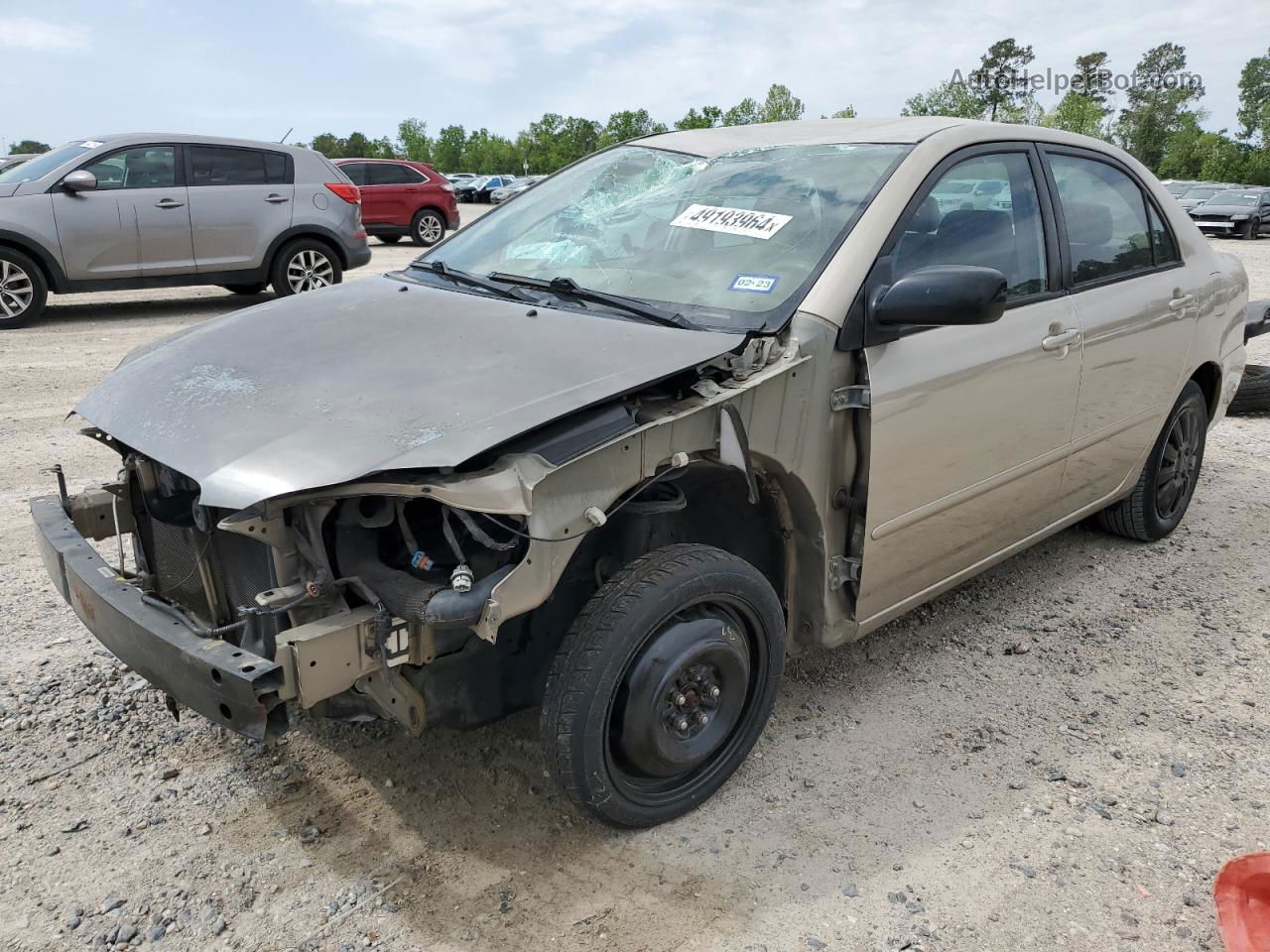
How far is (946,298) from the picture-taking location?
8.61 ft

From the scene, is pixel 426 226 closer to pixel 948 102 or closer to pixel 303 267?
pixel 303 267

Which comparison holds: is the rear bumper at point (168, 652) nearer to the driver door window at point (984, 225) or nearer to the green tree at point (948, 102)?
the driver door window at point (984, 225)

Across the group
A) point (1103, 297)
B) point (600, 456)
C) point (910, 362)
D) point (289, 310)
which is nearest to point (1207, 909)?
point (910, 362)

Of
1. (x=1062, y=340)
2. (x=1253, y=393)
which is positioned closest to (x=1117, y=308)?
(x=1062, y=340)

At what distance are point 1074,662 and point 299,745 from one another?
2608 millimetres

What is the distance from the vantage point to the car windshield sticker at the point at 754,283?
2795mm

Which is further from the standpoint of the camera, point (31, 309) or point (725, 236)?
point (31, 309)

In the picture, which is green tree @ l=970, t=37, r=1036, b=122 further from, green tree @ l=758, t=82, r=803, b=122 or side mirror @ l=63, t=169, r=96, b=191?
side mirror @ l=63, t=169, r=96, b=191

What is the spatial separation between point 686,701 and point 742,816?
1.28ft

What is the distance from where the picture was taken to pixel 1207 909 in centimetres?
241

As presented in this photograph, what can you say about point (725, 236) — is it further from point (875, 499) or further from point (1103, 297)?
point (1103, 297)

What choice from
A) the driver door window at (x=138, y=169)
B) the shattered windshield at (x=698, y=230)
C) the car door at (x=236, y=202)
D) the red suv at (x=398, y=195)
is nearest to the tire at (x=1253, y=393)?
the shattered windshield at (x=698, y=230)

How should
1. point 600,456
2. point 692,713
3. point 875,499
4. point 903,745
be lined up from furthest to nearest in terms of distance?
point 903,745 → point 875,499 → point 692,713 → point 600,456

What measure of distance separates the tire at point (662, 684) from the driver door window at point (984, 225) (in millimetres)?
1079
